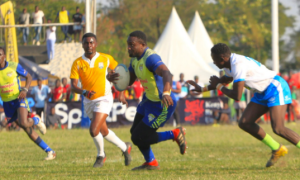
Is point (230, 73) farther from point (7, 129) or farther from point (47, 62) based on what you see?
point (47, 62)

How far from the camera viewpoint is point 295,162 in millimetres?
7820

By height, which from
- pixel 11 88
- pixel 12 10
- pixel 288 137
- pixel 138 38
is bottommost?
pixel 288 137

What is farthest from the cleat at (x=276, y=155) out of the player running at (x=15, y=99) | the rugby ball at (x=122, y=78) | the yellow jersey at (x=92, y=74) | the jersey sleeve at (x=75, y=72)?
the player running at (x=15, y=99)

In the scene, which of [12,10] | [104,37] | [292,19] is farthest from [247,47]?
[12,10]

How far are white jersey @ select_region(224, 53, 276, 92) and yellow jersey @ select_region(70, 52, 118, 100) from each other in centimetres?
227

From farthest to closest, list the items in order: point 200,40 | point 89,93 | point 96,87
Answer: point 200,40, point 96,87, point 89,93

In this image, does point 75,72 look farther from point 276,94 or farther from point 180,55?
point 180,55

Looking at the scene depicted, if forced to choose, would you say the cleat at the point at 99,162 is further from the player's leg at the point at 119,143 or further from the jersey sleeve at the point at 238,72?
the jersey sleeve at the point at 238,72

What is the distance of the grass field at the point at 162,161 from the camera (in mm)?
6488

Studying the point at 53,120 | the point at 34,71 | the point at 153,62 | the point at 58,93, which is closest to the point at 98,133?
the point at 153,62

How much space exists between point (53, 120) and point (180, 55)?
10.8m

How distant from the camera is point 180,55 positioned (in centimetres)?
2503

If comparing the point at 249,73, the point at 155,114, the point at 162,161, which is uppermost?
the point at 249,73

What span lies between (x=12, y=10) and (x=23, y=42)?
312 centimetres
